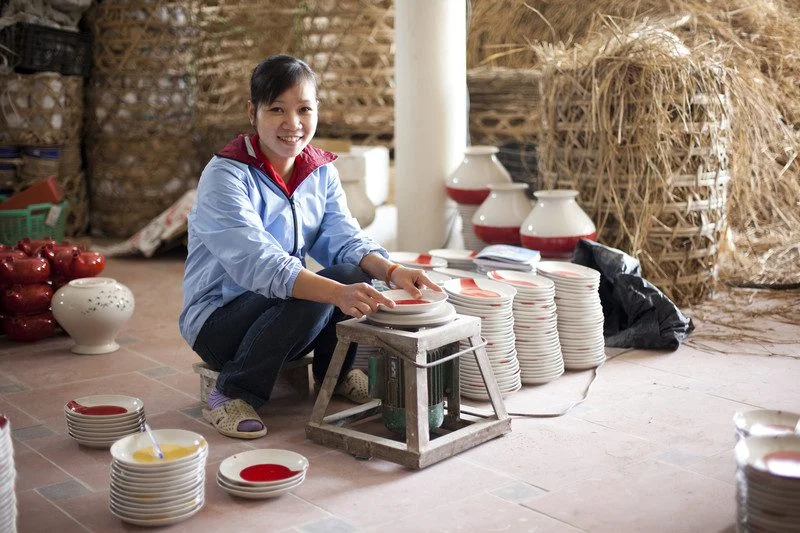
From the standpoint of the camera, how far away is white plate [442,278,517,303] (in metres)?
3.46

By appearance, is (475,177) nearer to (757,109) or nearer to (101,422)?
(757,109)

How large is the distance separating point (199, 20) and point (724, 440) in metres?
5.16

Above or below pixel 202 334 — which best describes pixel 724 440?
below

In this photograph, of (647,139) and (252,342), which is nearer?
(252,342)

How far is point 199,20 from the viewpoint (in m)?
6.99

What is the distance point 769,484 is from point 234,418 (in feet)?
5.50

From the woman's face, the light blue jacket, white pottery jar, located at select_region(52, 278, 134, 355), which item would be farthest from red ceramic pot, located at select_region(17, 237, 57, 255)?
the woman's face

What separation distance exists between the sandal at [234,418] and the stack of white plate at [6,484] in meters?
1.00

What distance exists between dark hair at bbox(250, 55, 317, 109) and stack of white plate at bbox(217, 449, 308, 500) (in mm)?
1110

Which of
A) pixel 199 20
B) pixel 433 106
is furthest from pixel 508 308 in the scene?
pixel 199 20

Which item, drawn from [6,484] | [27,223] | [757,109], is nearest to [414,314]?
[6,484]

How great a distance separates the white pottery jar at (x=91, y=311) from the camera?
4.08 meters

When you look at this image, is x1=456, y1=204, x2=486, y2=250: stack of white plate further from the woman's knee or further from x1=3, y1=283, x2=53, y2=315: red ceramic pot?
x1=3, y1=283, x2=53, y2=315: red ceramic pot

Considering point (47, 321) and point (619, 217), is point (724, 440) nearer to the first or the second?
point (619, 217)
